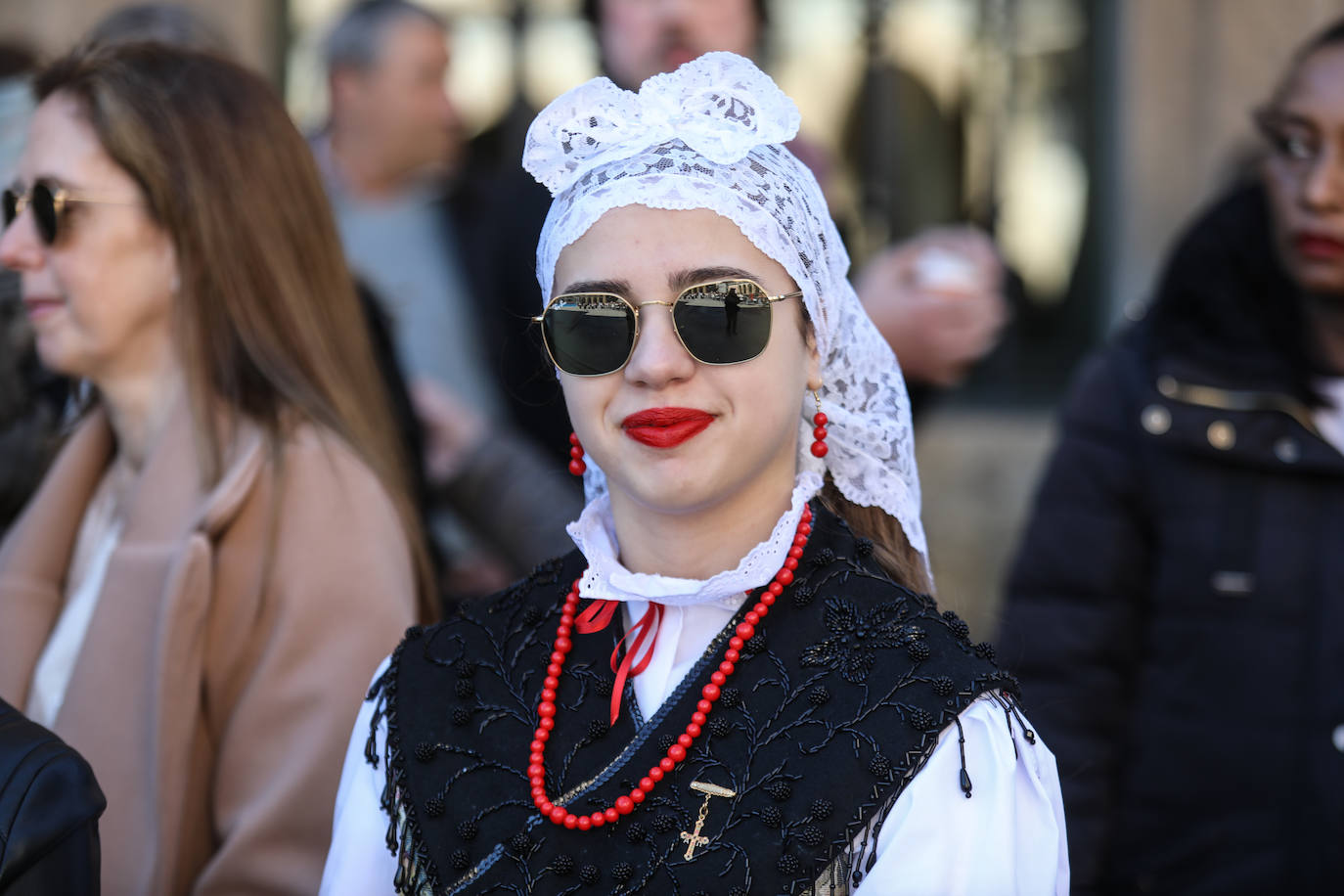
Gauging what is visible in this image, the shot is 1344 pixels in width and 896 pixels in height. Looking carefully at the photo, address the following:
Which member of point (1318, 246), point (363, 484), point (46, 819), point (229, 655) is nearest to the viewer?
point (46, 819)

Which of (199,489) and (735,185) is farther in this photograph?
(199,489)

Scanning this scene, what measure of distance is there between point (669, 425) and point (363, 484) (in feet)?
3.26

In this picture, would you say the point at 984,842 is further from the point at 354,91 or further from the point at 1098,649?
Result: the point at 354,91

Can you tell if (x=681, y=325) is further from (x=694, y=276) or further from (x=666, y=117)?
(x=666, y=117)

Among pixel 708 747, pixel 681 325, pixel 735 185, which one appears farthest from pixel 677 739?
pixel 735 185

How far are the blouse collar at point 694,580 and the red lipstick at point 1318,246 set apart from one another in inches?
58.7

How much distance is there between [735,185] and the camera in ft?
6.63

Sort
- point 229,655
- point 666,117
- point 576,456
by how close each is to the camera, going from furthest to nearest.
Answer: point 229,655 < point 576,456 < point 666,117

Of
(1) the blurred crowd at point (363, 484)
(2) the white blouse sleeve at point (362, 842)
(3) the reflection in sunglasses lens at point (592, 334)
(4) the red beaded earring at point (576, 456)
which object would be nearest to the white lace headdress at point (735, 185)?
(3) the reflection in sunglasses lens at point (592, 334)

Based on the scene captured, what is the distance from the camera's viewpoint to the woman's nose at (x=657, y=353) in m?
1.95

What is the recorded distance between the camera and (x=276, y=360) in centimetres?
280

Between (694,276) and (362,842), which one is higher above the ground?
(694,276)

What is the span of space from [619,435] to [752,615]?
31 centimetres

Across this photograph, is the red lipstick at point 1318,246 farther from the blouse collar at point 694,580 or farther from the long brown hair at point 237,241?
the long brown hair at point 237,241
